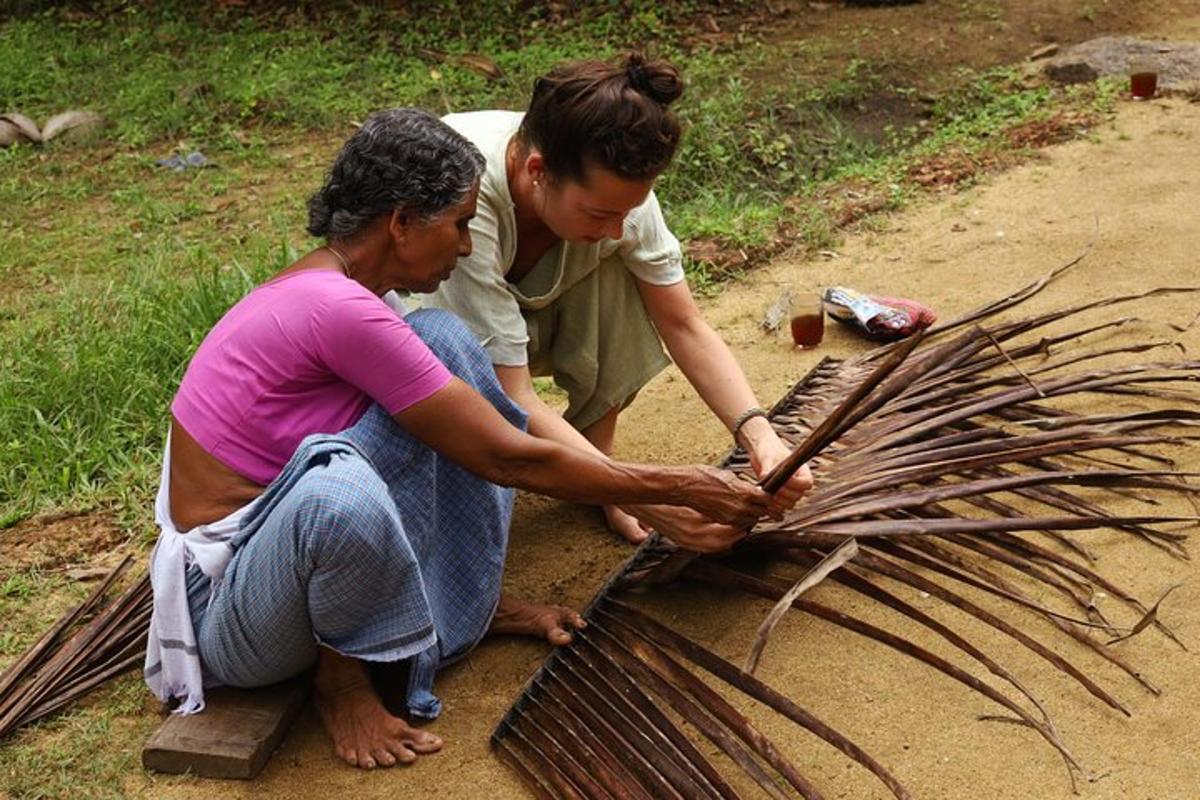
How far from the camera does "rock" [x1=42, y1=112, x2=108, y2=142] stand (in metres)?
6.91

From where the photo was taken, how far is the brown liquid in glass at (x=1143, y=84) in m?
5.59

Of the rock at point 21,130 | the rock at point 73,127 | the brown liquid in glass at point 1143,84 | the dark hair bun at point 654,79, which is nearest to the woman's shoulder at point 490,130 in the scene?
the dark hair bun at point 654,79

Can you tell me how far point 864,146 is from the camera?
5.96 metres

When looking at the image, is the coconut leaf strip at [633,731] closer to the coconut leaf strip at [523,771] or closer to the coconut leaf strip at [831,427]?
the coconut leaf strip at [523,771]

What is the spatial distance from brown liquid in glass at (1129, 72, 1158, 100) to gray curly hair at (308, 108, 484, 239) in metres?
4.06

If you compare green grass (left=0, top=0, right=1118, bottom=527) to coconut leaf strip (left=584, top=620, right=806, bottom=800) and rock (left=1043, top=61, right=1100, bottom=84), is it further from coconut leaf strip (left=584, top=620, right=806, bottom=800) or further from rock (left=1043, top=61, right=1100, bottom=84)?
coconut leaf strip (left=584, top=620, right=806, bottom=800)

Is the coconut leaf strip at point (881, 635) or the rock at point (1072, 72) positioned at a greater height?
the coconut leaf strip at point (881, 635)

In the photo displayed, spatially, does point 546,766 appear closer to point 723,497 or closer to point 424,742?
point 424,742

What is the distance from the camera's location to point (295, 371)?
7.68 ft

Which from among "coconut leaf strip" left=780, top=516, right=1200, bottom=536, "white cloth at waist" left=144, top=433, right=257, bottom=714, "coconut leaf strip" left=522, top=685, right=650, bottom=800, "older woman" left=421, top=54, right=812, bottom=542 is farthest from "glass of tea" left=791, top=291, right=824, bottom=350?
"white cloth at waist" left=144, top=433, right=257, bottom=714

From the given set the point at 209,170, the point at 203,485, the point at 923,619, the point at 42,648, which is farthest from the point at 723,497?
the point at 209,170

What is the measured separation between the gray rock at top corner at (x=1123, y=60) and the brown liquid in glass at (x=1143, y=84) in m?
0.18

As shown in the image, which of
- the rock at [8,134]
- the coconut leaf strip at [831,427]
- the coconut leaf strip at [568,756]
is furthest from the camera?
the rock at [8,134]

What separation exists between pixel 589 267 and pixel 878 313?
1.32 metres
